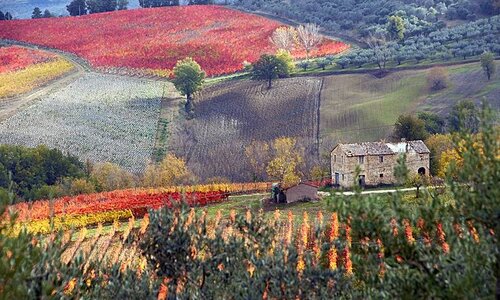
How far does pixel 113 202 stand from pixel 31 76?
116 ft

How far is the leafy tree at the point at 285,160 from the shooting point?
65.2 m

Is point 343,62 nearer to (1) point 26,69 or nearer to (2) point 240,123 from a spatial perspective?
(2) point 240,123

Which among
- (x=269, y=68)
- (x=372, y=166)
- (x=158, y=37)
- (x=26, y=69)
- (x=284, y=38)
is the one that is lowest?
(x=372, y=166)

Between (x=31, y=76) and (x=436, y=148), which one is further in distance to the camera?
(x=31, y=76)

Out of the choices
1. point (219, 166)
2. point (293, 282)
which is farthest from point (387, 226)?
point (219, 166)

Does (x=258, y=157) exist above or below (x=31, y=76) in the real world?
below

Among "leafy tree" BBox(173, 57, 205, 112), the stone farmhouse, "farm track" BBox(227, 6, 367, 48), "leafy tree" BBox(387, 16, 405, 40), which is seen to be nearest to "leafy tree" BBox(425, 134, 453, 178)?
the stone farmhouse

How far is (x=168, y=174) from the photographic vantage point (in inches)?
2552

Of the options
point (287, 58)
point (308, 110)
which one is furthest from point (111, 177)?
point (287, 58)

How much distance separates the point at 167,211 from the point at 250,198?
3512 cm

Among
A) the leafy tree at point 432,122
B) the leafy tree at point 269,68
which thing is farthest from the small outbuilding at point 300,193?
the leafy tree at point 269,68

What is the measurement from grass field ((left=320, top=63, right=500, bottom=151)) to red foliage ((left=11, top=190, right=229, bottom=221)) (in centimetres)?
1803

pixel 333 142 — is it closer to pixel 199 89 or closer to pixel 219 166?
pixel 219 166

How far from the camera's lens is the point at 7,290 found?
13.1 metres
